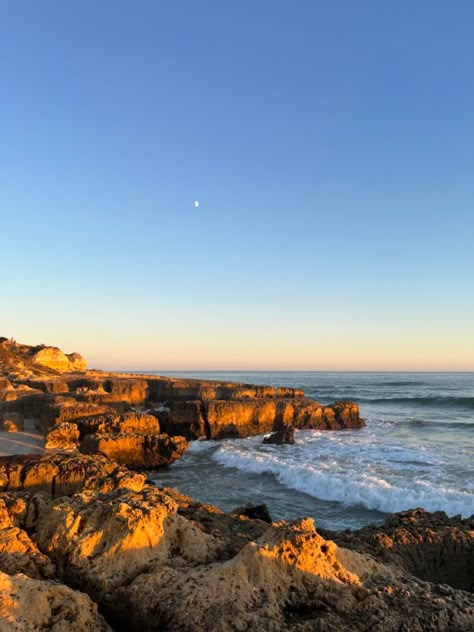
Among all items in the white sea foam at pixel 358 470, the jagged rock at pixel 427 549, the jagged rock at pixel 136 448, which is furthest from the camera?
the jagged rock at pixel 136 448

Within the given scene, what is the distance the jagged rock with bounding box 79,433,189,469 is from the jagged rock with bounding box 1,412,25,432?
17.2ft

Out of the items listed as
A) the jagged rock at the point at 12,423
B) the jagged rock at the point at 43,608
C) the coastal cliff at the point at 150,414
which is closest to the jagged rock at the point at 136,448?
the coastal cliff at the point at 150,414

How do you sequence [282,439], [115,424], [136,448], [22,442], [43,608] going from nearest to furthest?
[43,608], [136,448], [22,442], [115,424], [282,439]

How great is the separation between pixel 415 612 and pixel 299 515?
27.3 ft

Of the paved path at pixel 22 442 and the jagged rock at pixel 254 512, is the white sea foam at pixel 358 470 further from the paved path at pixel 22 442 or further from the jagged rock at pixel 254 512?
the paved path at pixel 22 442

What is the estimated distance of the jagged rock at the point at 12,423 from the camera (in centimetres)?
1852

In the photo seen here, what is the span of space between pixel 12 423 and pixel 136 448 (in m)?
6.63

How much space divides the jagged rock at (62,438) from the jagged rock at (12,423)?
3.89m

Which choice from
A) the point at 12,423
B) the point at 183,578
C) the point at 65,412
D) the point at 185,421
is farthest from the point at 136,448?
the point at 183,578

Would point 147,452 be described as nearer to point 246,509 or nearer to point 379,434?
point 246,509

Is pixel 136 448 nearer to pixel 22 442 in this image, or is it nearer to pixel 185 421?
pixel 22 442

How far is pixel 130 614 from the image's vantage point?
411cm

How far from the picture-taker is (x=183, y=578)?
4309mm

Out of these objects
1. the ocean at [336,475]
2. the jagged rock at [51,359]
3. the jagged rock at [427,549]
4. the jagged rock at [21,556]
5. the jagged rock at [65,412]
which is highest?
the jagged rock at [51,359]
